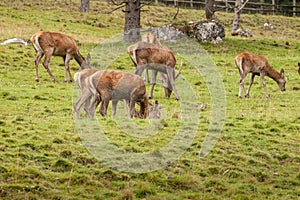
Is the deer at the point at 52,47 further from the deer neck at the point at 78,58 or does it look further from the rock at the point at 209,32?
the rock at the point at 209,32

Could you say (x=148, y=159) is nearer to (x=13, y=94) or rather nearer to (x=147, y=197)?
(x=147, y=197)

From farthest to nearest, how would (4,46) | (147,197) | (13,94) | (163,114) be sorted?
(4,46)
(13,94)
(163,114)
(147,197)

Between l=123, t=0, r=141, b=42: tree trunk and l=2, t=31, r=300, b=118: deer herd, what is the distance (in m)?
4.43

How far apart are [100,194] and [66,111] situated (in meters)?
5.47

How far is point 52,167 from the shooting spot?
393 inches

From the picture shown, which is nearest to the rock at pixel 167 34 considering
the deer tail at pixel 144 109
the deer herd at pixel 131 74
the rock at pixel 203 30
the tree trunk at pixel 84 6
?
the rock at pixel 203 30

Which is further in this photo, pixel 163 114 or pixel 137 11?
pixel 137 11

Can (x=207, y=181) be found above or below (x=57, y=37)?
below

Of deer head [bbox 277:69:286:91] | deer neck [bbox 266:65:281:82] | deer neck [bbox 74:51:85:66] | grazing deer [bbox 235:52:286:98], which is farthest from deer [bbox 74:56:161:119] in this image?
deer head [bbox 277:69:286:91]

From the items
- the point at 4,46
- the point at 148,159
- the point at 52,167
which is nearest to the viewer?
the point at 52,167

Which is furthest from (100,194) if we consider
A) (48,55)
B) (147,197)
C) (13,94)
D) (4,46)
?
(4,46)

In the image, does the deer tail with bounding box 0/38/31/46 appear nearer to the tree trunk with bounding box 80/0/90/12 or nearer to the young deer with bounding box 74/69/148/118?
the young deer with bounding box 74/69/148/118

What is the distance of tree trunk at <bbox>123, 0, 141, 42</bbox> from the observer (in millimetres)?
25828

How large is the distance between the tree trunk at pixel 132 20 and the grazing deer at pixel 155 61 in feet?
26.3
